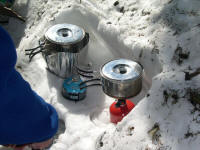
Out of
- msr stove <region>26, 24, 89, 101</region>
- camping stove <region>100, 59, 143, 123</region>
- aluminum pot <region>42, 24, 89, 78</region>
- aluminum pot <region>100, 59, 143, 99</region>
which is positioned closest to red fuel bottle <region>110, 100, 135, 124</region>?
camping stove <region>100, 59, 143, 123</region>

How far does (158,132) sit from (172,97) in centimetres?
31

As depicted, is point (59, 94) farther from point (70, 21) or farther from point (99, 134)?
point (70, 21)

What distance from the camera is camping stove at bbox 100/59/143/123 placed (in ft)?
8.54

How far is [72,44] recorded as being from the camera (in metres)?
3.15

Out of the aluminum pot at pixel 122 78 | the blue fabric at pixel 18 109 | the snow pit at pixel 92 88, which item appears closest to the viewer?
the blue fabric at pixel 18 109

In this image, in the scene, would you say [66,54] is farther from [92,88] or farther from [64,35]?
[92,88]

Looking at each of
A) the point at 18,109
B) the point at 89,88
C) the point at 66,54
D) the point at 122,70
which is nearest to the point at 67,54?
the point at 66,54

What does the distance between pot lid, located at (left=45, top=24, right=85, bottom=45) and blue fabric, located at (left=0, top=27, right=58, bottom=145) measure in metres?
0.98

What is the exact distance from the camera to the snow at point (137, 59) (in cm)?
220

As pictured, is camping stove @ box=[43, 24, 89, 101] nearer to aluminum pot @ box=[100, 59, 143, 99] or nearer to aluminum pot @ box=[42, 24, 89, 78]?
aluminum pot @ box=[42, 24, 89, 78]

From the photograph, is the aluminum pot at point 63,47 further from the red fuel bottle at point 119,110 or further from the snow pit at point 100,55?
the red fuel bottle at point 119,110

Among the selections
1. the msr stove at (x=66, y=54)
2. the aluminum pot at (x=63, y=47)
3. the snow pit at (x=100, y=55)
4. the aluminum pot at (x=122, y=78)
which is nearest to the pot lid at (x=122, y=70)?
the aluminum pot at (x=122, y=78)

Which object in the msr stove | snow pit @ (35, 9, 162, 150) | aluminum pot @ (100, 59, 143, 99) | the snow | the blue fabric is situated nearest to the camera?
the blue fabric

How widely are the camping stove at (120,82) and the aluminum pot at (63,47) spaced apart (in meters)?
0.58
